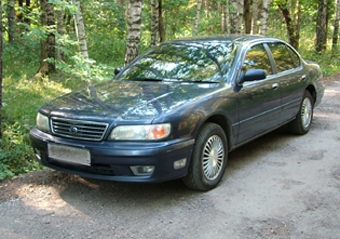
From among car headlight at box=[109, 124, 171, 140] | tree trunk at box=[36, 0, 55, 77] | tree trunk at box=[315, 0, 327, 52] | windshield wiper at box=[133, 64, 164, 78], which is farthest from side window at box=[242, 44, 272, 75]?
tree trunk at box=[315, 0, 327, 52]

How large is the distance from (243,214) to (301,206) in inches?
25.0

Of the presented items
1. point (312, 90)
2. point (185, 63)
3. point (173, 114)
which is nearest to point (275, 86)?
point (185, 63)

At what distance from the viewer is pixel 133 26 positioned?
733cm

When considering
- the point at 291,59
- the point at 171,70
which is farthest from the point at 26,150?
the point at 291,59

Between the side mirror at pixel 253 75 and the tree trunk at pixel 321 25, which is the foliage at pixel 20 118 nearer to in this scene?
the side mirror at pixel 253 75

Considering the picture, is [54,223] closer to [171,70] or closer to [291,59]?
[171,70]

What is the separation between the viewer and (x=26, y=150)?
5.29 m

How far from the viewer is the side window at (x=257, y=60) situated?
4918 mm

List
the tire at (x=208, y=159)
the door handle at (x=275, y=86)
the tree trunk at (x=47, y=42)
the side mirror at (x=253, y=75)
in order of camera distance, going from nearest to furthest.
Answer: the tire at (x=208, y=159), the side mirror at (x=253, y=75), the door handle at (x=275, y=86), the tree trunk at (x=47, y=42)

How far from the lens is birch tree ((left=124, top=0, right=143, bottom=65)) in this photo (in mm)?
7234

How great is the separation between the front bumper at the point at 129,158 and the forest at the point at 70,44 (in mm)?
1581

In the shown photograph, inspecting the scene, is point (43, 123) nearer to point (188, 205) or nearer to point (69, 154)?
point (69, 154)

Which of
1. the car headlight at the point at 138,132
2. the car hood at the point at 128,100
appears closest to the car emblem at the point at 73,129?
the car hood at the point at 128,100

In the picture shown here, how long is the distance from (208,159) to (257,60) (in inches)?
70.7
